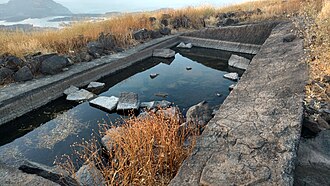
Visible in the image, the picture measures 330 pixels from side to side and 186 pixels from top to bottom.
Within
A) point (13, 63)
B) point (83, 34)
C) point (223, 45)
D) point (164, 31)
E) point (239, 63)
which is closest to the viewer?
point (13, 63)

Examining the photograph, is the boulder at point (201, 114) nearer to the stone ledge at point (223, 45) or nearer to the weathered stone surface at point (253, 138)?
the weathered stone surface at point (253, 138)

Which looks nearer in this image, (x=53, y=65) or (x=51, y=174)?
(x=51, y=174)

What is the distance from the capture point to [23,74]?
17.4 ft

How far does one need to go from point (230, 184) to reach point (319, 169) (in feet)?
3.37

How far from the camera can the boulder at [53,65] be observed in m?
5.70

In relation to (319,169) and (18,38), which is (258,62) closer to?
(319,169)

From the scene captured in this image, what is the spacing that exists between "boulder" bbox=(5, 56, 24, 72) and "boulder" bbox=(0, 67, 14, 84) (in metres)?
0.19

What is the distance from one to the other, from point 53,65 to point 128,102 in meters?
2.22

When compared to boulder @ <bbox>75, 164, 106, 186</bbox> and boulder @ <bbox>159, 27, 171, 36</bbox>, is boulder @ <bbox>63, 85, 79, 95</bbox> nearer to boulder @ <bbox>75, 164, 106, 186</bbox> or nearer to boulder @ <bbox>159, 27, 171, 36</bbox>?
boulder @ <bbox>75, 164, 106, 186</bbox>

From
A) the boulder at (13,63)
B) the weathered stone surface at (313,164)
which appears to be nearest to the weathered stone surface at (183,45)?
the boulder at (13,63)

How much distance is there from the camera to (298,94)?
3.25 metres

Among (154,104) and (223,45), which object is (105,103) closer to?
(154,104)

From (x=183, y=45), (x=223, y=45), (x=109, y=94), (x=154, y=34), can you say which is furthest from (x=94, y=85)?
(x=223, y=45)

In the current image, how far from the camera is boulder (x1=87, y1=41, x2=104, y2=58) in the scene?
7.03 m
